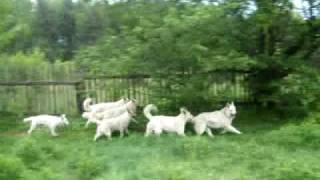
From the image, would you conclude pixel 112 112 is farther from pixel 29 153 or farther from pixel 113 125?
pixel 29 153

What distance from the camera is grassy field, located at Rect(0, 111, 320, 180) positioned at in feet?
23.4

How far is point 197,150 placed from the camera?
8.86m

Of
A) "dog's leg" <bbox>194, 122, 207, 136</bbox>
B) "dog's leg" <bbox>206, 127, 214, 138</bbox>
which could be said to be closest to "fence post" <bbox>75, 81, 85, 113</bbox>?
"dog's leg" <bbox>194, 122, 207, 136</bbox>

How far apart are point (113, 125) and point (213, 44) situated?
241cm

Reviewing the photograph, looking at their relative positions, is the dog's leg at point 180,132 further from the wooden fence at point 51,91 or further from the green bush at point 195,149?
the wooden fence at point 51,91

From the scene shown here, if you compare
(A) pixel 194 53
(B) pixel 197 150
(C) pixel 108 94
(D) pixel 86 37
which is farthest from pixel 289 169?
(D) pixel 86 37

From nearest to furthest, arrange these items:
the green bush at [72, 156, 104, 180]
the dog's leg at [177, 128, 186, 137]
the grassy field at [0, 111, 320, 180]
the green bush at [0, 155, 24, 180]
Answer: the green bush at [0, 155, 24, 180] < the grassy field at [0, 111, 320, 180] < the green bush at [72, 156, 104, 180] < the dog's leg at [177, 128, 186, 137]

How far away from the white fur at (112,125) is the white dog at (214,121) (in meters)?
1.29

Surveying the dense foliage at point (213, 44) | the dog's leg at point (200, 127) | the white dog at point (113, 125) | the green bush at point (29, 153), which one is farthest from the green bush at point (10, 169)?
the dog's leg at point (200, 127)

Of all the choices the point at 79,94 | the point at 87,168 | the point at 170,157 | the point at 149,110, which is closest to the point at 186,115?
the point at 149,110

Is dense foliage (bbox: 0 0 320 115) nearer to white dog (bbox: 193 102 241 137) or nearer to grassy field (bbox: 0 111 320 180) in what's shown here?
white dog (bbox: 193 102 241 137)

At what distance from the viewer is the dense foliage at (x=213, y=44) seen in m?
10.8

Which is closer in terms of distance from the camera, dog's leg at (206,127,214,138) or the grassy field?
the grassy field

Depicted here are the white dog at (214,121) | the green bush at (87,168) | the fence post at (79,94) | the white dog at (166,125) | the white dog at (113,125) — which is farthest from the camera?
the fence post at (79,94)
